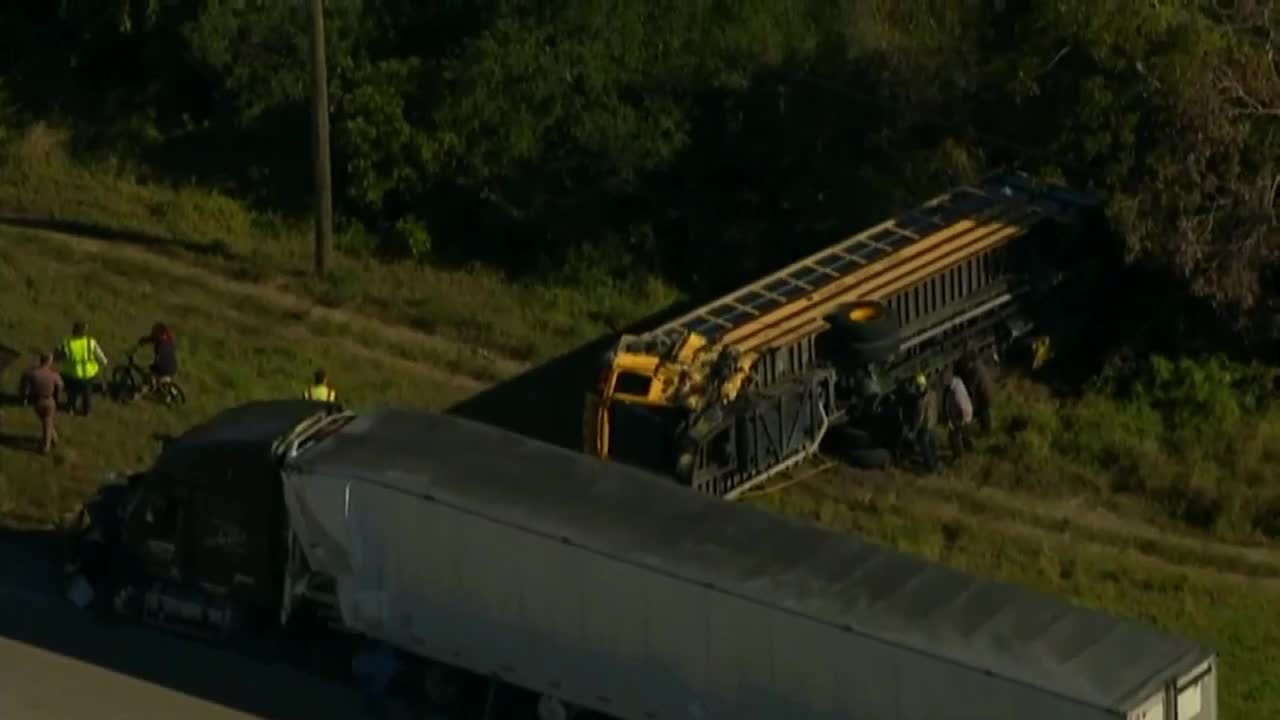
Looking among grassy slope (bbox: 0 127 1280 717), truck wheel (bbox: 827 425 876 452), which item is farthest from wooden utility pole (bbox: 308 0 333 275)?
truck wheel (bbox: 827 425 876 452)

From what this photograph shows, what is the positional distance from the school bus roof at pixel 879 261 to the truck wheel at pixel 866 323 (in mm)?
194

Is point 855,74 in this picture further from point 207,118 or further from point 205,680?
point 205,680

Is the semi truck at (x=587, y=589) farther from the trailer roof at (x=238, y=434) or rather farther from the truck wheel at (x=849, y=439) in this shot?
the truck wheel at (x=849, y=439)

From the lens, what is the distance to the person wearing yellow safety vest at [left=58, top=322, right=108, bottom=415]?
2752 centimetres

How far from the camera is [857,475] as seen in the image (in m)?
27.5

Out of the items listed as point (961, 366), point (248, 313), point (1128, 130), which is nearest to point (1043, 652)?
point (961, 366)

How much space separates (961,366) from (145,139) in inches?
579

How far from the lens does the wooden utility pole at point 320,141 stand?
31891mm

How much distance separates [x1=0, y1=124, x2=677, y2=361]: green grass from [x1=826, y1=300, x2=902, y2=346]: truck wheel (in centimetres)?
452

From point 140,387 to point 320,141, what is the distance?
204 inches

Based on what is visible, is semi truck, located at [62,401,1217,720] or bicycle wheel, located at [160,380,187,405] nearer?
semi truck, located at [62,401,1217,720]

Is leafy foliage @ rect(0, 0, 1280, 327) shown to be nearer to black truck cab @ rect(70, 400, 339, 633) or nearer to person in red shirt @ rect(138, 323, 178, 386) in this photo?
person in red shirt @ rect(138, 323, 178, 386)

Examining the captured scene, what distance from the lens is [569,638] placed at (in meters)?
20.4

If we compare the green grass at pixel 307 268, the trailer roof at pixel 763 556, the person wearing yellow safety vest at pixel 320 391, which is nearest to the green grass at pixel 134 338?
the green grass at pixel 307 268
